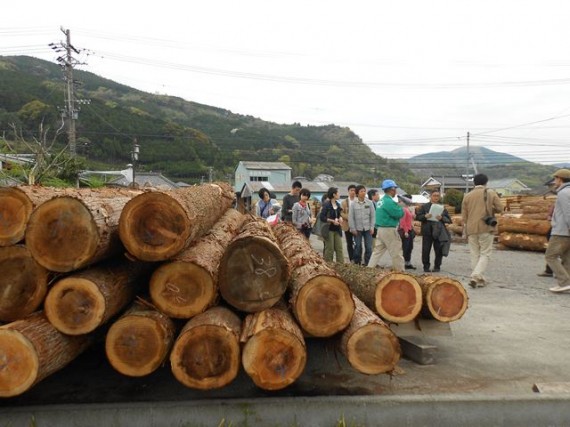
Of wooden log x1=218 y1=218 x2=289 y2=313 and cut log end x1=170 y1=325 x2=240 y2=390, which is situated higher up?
wooden log x1=218 y1=218 x2=289 y2=313

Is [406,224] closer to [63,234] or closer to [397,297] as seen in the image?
[397,297]

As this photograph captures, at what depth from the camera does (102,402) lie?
10.8 feet

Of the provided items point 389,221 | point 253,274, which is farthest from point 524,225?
point 253,274

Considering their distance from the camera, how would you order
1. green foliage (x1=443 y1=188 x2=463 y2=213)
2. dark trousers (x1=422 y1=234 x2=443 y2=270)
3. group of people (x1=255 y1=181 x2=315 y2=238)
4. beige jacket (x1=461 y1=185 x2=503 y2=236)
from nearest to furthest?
1. beige jacket (x1=461 y1=185 x2=503 y2=236)
2. dark trousers (x1=422 y1=234 x2=443 y2=270)
3. group of people (x1=255 y1=181 x2=315 y2=238)
4. green foliage (x1=443 y1=188 x2=463 y2=213)

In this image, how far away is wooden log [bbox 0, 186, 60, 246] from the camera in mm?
3184

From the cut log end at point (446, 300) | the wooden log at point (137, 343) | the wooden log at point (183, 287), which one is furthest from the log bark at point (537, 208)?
the wooden log at point (137, 343)

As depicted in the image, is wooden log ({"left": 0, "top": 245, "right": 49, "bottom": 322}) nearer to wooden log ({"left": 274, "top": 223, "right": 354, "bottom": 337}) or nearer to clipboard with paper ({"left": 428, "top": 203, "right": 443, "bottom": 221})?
wooden log ({"left": 274, "top": 223, "right": 354, "bottom": 337})

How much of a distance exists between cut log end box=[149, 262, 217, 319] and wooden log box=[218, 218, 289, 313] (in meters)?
0.13

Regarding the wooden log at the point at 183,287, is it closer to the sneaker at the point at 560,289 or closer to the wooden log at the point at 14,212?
the wooden log at the point at 14,212

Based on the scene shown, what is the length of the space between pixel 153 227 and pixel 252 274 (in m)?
0.77

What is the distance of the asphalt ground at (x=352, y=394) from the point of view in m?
3.05

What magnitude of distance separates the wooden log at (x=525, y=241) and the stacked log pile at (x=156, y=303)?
12.2 m

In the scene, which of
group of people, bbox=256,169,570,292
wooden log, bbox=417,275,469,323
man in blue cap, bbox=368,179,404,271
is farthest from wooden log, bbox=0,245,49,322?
man in blue cap, bbox=368,179,404,271

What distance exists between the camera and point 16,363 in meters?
2.79
